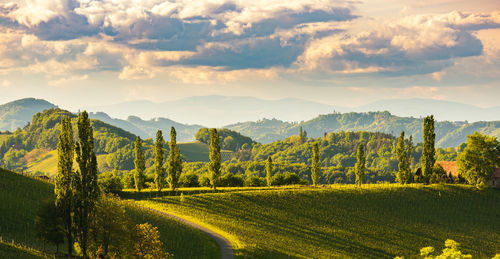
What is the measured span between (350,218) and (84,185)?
77.1 metres

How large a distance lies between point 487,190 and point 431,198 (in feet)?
80.6

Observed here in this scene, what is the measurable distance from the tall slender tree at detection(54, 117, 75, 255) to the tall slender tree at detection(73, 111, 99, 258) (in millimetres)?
889

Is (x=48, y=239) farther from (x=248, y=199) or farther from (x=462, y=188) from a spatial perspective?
(x=462, y=188)

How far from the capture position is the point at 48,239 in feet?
189

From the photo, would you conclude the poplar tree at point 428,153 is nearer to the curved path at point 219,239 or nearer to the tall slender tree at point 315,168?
the tall slender tree at point 315,168

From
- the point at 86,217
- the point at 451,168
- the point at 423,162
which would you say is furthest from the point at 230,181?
the point at 86,217

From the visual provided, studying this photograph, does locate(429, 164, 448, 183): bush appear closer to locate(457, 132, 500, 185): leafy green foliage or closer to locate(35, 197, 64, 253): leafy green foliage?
locate(457, 132, 500, 185): leafy green foliage

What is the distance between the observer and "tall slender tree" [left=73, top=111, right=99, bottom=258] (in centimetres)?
5534

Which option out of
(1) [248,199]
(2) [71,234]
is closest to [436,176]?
(1) [248,199]

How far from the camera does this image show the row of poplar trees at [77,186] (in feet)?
182

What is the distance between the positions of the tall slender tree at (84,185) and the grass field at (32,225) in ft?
24.6

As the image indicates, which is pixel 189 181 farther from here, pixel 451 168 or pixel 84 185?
pixel 451 168

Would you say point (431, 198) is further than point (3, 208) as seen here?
Yes

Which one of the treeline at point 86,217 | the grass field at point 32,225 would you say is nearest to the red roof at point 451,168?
the grass field at point 32,225
